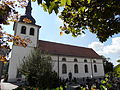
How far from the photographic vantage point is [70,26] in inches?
200

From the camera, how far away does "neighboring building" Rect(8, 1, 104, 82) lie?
20630mm

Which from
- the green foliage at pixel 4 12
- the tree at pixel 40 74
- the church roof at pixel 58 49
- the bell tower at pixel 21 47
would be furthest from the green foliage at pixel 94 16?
the church roof at pixel 58 49

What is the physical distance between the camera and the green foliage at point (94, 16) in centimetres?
348

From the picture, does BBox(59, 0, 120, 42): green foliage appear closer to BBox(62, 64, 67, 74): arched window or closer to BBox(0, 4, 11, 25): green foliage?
BBox(0, 4, 11, 25): green foliage

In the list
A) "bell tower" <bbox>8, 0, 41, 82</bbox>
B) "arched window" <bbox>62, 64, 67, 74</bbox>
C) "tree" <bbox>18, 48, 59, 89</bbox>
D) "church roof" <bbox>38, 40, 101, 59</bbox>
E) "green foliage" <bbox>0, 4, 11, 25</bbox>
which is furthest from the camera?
"church roof" <bbox>38, 40, 101, 59</bbox>

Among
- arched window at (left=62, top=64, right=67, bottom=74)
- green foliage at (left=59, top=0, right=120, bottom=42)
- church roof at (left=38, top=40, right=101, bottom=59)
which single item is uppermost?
church roof at (left=38, top=40, right=101, bottom=59)

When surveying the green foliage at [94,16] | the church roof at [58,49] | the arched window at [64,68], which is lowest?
the arched window at [64,68]

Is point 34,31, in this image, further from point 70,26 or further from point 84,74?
point 70,26

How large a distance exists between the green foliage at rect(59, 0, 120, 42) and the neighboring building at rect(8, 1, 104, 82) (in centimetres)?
1695

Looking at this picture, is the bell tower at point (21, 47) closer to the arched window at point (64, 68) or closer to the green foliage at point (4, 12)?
the arched window at point (64, 68)

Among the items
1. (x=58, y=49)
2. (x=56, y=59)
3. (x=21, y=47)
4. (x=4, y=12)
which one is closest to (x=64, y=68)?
(x=56, y=59)

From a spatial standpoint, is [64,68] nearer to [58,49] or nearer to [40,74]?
[58,49]

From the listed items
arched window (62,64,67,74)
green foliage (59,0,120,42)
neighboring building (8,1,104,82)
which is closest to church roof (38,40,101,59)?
neighboring building (8,1,104,82)

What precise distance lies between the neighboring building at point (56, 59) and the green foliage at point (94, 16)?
16.9 metres
